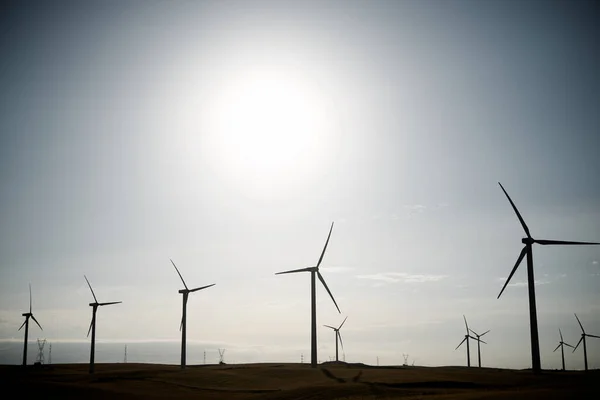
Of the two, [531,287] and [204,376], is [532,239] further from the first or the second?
[204,376]

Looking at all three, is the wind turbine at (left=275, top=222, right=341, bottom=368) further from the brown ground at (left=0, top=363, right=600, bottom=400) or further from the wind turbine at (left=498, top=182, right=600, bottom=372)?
the wind turbine at (left=498, top=182, right=600, bottom=372)

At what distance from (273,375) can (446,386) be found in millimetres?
27256

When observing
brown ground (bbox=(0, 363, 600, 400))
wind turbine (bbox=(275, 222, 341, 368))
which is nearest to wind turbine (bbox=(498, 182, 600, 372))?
brown ground (bbox=(0, 363, 600, 400))

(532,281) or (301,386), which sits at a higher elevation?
(532,281)

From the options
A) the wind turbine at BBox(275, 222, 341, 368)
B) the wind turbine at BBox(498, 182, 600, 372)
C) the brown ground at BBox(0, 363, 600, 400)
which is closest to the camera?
the brown ground at BBox(0, 363, 600, 400)

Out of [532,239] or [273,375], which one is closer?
[532,239]

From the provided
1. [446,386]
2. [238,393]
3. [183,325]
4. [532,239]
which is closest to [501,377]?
[446,386]

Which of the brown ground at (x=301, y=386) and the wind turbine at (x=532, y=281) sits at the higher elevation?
the wind turbine at (x=532, y=281)

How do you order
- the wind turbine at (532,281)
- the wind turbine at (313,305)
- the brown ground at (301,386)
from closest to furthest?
the brown ground at (301,386)
the wind turbine at (532,281)
the wind turbine at (313,305)

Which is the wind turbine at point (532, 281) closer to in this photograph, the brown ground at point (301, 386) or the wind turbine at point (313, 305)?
the brown ground at point (301, 386)

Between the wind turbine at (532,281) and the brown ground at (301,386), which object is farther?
the wind turbine at (532,281)

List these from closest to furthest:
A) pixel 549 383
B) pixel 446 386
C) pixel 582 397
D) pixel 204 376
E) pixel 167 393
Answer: pixel 582 397
pixel 549 383
pixel 446 386
pixel 167 393
pixel 204 376

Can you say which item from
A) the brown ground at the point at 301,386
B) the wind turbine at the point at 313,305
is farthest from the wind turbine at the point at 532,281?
the wind turbine at the point at 313,305

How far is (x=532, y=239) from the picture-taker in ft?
219
